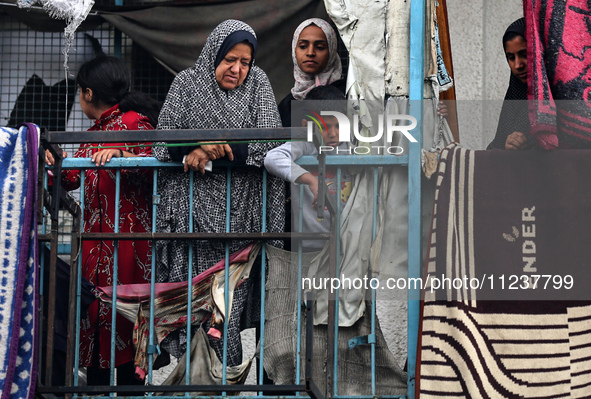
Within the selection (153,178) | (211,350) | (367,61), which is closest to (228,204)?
(153,178)

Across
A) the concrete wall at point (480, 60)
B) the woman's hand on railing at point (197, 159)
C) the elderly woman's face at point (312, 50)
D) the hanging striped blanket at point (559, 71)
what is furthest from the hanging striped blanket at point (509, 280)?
the concrete wall at point (480, 60)

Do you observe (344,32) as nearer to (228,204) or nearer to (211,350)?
(228,204)

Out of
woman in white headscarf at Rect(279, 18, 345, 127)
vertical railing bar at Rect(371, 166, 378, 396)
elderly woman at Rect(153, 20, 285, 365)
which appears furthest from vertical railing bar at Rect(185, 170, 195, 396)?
woman in white headscarf at Rect(279, 18, 345, 127)

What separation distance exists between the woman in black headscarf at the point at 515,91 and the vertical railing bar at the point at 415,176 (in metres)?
0.45

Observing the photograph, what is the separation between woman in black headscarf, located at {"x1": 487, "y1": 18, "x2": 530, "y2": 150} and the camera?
4188 millimetres

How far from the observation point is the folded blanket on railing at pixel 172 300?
3.96m

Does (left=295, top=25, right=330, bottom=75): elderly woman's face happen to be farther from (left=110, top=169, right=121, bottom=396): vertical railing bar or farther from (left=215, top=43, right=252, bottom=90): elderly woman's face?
(left=110, top=169, right=121, bottom=396): vertical railing bar

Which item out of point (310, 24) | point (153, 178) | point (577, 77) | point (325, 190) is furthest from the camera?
point (310, 24)

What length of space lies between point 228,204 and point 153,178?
40cm

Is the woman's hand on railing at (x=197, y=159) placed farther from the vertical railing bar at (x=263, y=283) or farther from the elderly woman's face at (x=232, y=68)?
the elderly woman's face at (x=232, y=68)

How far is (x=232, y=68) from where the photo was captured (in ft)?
14.1

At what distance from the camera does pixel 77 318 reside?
3906 mm

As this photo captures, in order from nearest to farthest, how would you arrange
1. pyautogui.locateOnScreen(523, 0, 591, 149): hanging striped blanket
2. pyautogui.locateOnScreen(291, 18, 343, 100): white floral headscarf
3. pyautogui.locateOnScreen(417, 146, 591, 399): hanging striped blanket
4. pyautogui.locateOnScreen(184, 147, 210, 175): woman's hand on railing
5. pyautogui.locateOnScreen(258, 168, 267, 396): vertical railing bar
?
1. pyautogui.locateOnScreen(417, 146, 591, 399): hanging striped blanket
2. pyautogui.locateOnScreen(523, 0, 591, 149): hanging striped blanket
3. pyautogui.locateOnScreen(258, 168, 267, 396): vertical railing bar
4. pyautogui.locateOnScreen(184, 147, 210, 175): woman's hand on railing
5. pyautogui.locateOnScreen(291, 18, 343, 100): white floral headscarf

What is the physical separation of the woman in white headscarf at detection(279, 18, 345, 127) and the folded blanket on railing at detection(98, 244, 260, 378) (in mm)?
1088
